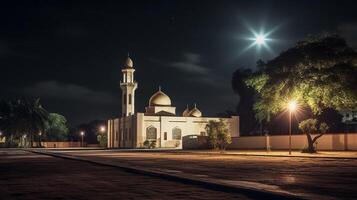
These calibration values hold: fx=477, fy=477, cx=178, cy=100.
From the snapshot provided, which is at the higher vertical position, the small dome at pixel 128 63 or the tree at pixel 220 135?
the small dome at pixel 128 63

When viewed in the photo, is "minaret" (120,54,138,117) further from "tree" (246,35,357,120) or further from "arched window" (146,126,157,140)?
"tree" (246,35,357,120)

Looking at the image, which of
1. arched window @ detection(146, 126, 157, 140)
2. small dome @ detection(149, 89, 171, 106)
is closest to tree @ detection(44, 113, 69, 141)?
small dome @ detection(149, 89, 171, 106)

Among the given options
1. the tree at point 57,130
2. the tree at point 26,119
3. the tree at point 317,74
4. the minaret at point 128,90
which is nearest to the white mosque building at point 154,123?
the minaret at point 128,90

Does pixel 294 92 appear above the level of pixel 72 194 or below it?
above

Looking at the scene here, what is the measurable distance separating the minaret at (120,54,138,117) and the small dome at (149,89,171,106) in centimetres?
491

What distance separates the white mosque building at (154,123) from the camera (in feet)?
273

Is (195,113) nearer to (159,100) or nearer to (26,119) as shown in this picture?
(159,100)

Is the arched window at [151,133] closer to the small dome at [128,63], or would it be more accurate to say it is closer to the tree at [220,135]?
the small dome at [128,63]

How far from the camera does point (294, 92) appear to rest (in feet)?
133

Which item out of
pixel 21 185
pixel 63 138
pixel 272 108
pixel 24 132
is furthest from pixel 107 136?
pixel 21 185

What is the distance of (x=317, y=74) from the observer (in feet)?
128

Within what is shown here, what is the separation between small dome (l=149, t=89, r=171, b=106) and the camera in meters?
90.8

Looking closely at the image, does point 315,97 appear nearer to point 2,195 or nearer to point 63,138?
point 2,195

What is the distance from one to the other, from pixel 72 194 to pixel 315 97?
31.8m
